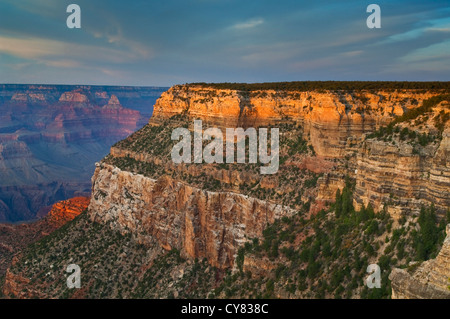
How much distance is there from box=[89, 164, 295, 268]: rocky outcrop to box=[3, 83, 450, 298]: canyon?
0.19 meters

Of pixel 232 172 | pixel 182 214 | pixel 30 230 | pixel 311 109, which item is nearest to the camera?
pixel 311 109

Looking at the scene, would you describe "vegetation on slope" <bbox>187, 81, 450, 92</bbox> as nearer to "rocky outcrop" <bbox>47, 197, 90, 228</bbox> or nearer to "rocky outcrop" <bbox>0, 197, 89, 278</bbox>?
"rocky outcrop" <bbox>47, 197, 90, 228</bbox>

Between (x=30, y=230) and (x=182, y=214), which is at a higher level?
(x=182, y=214)

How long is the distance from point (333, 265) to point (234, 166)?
90.7 feet

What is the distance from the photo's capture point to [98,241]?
2896 inches

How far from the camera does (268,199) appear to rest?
184 feet

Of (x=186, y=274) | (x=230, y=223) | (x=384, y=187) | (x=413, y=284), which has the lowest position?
(x=186, y=274)

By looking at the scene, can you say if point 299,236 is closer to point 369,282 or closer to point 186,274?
point 369,282

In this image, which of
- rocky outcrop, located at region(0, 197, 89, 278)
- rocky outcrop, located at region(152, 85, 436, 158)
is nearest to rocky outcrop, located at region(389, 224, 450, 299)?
rocky outcrop, located at region(152, 85, 436, 158)

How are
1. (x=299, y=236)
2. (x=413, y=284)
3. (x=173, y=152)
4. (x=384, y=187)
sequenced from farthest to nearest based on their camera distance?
(x=173, y=152)
(x=299, y=236)
(x=384, y=187)
(x=413, y=284)

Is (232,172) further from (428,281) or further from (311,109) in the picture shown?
(428,281)

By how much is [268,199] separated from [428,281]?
33.0 m

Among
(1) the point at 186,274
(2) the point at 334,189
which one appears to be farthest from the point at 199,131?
(2) the point at 334,189

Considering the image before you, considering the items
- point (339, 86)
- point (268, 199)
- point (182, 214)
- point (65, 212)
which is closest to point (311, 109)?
point (339, 86)
